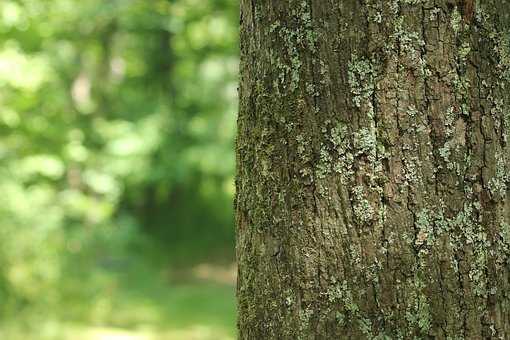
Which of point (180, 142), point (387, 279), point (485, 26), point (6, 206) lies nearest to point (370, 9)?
point (485, 26)

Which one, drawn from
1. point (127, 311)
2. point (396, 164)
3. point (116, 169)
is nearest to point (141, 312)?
point (127, 311)

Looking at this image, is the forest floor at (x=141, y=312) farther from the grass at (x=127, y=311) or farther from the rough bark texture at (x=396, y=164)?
the rough bark texture at (x=396, y=164)

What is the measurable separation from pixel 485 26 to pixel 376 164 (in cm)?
33

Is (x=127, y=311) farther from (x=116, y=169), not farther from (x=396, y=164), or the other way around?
(x=396, y=164)

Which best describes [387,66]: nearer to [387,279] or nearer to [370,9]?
Answer: [370,9]

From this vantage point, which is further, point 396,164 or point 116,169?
point 116,169

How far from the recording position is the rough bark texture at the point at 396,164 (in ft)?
4.07

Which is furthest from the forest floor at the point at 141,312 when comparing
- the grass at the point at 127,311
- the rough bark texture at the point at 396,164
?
the rough bark texture at the point at 396,164

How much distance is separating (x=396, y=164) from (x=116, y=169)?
1003 centimetres

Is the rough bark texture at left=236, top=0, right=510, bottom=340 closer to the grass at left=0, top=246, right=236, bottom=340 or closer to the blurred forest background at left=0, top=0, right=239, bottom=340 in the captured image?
the blurred forest background at left=0, top=0, right=239, bottom=340

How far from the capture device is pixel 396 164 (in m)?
1.25

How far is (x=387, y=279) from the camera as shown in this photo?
1.25 metres

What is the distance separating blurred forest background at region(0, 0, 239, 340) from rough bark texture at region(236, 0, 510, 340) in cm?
469

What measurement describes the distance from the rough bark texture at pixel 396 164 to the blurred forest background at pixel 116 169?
469 centimetres
